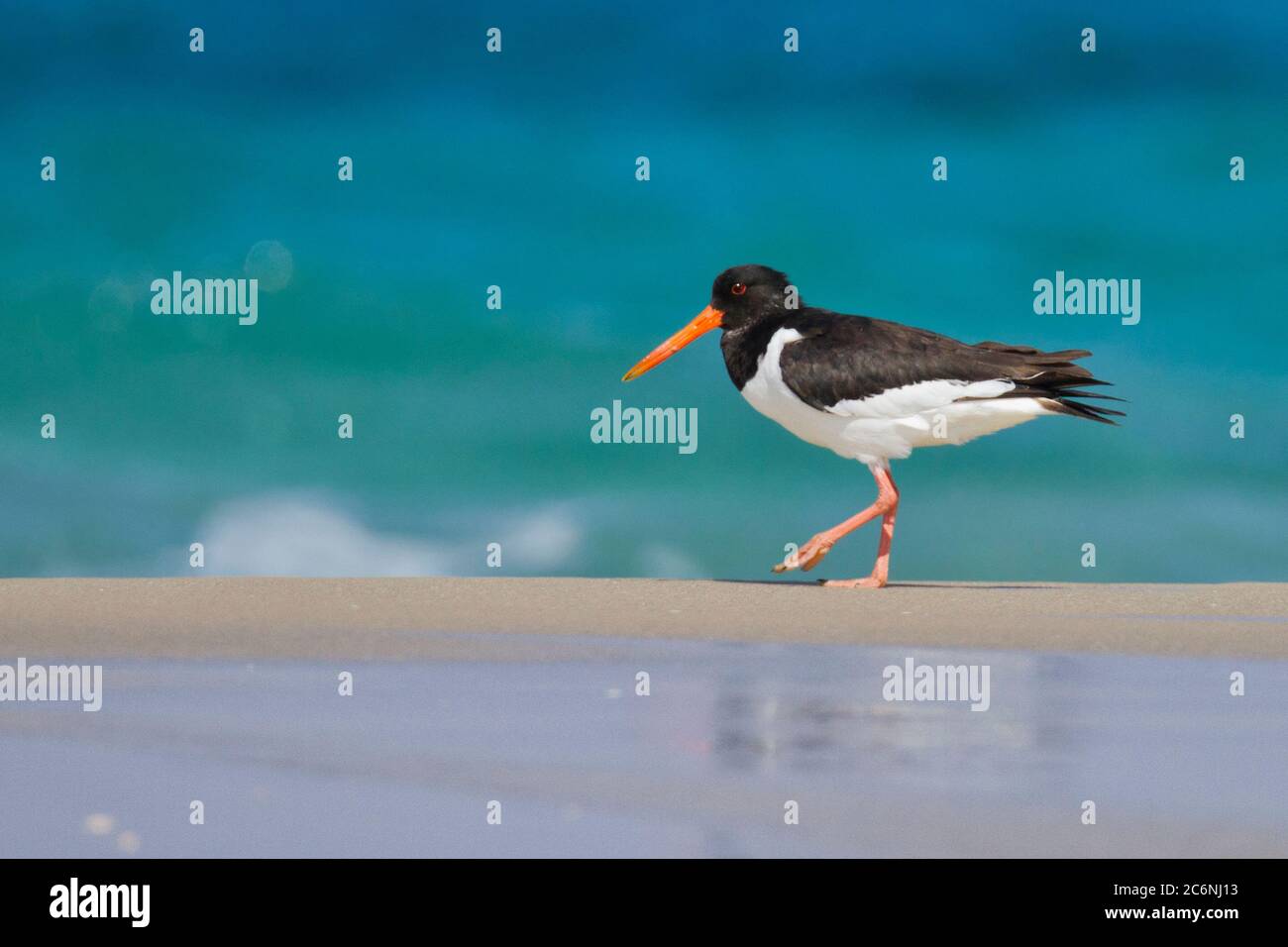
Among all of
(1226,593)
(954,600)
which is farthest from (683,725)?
(1226,593)

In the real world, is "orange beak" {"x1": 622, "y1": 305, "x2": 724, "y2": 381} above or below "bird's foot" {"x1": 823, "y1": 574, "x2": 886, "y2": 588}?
above

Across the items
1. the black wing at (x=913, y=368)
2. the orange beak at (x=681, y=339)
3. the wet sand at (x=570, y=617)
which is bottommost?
the wet sand at (x=570, y=617)

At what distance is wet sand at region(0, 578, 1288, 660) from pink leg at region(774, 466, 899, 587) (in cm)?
21

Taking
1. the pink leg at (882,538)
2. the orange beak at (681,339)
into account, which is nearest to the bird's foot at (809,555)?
the pink leg at (882,538)

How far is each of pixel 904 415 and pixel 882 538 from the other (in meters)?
0.91

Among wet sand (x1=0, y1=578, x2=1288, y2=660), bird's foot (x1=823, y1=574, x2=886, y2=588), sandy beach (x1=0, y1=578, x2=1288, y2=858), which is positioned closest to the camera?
sandy beach (x1=0, y1=578, x2=1288, y2=858)

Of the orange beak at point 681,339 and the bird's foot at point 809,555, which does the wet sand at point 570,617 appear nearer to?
the bird's foot at point 809,555

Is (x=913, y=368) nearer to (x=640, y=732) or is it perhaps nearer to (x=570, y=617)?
(x=570, y=617)

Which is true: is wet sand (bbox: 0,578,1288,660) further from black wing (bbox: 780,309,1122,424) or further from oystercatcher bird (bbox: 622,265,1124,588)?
black wing (bbox: 780,309,1122,424)

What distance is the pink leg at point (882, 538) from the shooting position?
10133mm

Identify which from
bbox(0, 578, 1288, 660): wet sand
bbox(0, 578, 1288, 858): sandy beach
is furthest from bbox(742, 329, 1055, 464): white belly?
bbox(0, 578, 1288, 858): sandy beach

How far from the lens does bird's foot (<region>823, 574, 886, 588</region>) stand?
999 cm

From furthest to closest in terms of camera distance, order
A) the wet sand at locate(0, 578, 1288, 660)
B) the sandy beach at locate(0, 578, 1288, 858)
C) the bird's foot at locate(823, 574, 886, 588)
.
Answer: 1. the bird's foot at locate(823, 574, 886, 588)
2. the wet sand at locate(0, 578, 1288, 660)
3. the sandy beach at locate(0, 578, 1288, 858)

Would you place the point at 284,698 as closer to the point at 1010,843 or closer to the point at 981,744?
the point at 981,744
